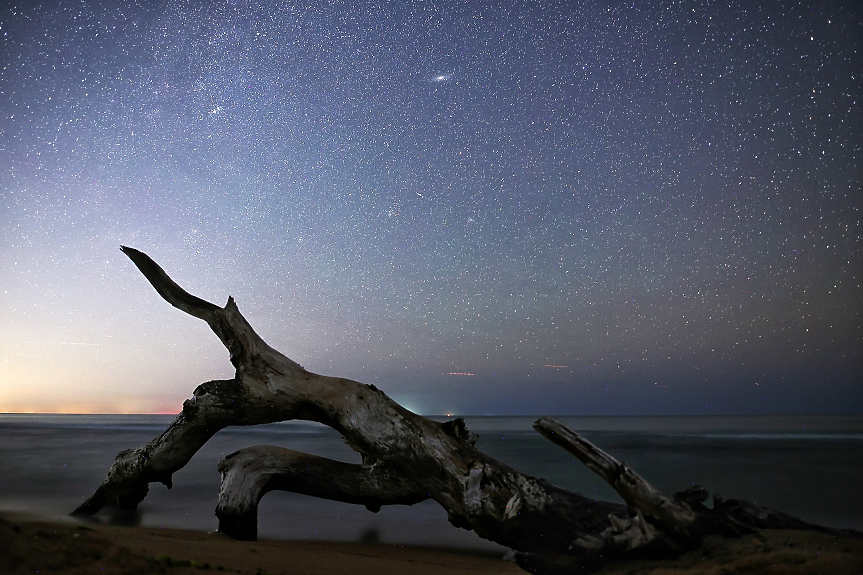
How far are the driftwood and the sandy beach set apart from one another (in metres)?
0.16

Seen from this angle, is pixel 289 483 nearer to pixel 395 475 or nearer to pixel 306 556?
pixel 395 475

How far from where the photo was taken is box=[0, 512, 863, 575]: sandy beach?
208 centimetres

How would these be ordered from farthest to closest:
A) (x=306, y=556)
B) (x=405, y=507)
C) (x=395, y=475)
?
(x=405, y=507) → (x=395, y=475) → (x=306, y=556)

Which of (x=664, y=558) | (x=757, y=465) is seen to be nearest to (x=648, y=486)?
(x=664, y=558)

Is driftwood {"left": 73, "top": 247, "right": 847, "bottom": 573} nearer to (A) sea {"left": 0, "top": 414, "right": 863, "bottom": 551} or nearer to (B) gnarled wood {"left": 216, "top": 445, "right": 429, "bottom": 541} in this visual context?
(B) gnarled wood {"left": 216, "top": 445, "right": 429, "bottom": 541}

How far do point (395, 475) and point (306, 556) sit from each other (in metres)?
1.10

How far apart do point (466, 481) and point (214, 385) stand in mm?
2408

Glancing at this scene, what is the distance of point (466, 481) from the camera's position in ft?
13.0

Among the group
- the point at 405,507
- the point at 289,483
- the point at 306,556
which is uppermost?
the point at 289,483

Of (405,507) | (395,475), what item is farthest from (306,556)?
(405,507)

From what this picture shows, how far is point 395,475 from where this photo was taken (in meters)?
4.56

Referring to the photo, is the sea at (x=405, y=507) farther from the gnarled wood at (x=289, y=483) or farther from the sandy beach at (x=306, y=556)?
the sandy beach at (x=306, y=556)

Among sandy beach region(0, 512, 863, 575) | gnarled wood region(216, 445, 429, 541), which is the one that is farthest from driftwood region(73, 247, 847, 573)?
sandy beach region(0, 512, 863, 575)

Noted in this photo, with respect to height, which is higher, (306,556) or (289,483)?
(289,483)
